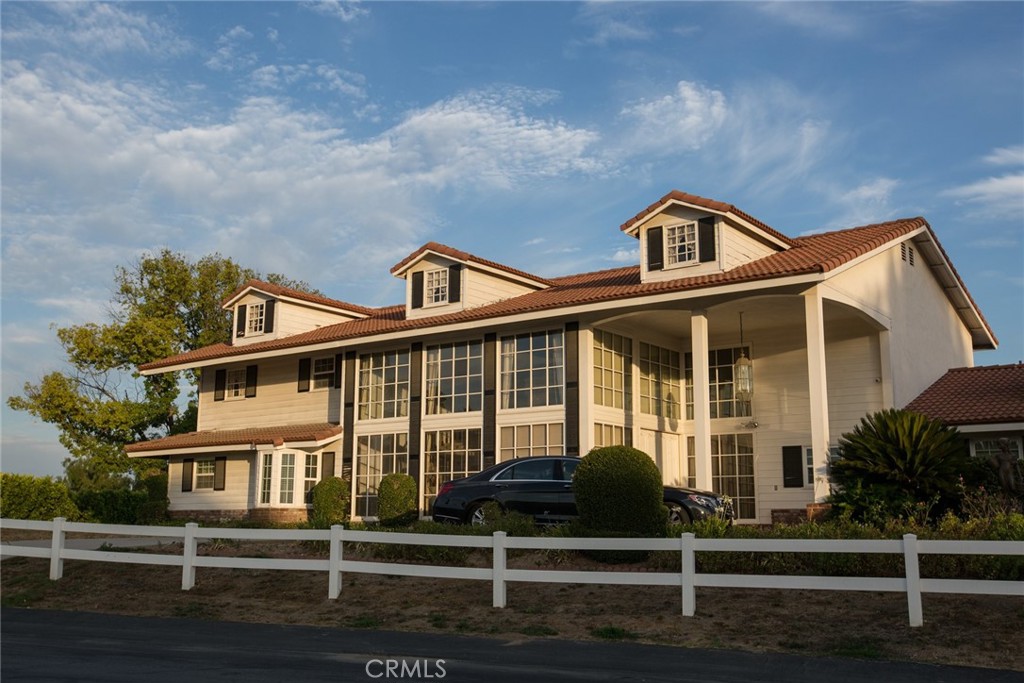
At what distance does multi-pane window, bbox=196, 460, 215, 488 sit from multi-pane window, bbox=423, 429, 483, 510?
361 inches

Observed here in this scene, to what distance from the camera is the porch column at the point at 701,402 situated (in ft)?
69.7

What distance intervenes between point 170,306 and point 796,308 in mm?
34399

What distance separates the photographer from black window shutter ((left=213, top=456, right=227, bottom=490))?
3198 cm

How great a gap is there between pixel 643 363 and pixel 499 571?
14.3m

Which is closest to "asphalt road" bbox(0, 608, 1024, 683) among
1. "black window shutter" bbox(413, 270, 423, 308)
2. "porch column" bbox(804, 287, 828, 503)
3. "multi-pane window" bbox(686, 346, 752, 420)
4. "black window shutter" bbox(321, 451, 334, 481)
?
"porch column" bbox(804, 287, 828, 503)

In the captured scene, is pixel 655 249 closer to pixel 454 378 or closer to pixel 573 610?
pixel 454 378

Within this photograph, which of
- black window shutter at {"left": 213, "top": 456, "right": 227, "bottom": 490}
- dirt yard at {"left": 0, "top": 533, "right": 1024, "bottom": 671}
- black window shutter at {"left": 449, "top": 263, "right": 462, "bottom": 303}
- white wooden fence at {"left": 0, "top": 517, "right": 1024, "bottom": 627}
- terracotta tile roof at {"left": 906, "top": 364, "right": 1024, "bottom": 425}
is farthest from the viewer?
black window shutter at {"left": 213, "top": 456, "right": 227, "bottom": 490}

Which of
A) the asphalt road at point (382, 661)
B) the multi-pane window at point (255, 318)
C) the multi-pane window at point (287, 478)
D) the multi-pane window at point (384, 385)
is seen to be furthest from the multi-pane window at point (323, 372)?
the asphalt road at point (382, 661)

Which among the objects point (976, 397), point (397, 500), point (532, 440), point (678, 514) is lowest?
point (678, 514)

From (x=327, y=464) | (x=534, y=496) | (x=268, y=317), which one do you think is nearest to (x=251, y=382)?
(x=268, y=317)

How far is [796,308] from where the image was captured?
2389 cm

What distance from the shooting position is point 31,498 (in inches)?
1172

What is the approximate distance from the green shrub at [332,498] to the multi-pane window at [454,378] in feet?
11.1

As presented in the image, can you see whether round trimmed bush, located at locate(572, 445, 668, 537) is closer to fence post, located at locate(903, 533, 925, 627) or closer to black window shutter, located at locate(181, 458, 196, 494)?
fence post, located at locate(903, 533, 925, 627)
